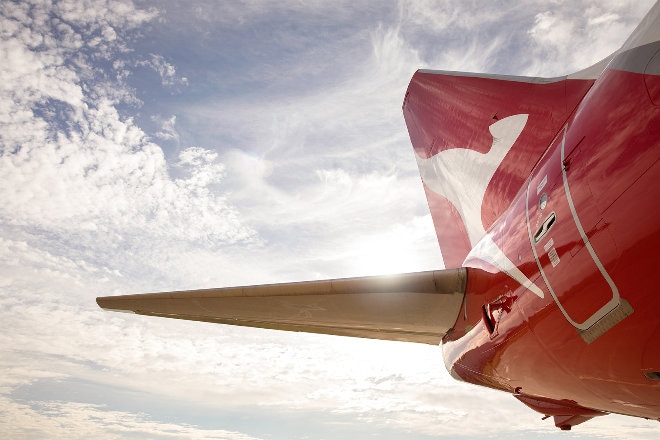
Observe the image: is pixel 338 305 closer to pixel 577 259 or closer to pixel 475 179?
pixel 577 259

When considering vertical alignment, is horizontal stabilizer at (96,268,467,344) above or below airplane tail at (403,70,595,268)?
below

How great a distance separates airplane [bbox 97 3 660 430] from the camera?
7.49ft

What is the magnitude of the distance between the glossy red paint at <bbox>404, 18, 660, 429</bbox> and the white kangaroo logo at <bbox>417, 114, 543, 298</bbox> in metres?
0.08

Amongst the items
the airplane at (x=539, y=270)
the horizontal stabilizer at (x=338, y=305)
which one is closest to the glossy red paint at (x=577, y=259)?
the airplane at (x=539, y=270)

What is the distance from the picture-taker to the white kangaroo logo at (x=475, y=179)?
3743mm

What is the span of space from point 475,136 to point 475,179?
0.50 meters

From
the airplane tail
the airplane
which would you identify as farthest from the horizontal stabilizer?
the airplane tail

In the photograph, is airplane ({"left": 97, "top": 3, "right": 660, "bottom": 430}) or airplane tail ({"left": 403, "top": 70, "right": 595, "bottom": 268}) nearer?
airplane ({"left": 97, "top": 3, "right": 660, "bottom": 430})

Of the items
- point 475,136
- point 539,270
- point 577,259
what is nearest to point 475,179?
point 475,136

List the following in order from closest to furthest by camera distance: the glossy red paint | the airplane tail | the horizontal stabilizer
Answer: the glossy red paint < the horizontal stabilizer < the airplane tail

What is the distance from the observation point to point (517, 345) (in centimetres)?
326

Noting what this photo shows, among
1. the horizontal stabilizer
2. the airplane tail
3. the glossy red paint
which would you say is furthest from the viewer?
the airplane tail

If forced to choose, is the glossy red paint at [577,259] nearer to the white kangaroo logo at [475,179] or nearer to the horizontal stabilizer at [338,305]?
the white kangaroo logo at [475,179]

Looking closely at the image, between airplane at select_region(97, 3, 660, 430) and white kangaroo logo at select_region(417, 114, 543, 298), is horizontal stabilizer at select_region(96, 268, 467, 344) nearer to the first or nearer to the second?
airplane at select_region(97, 3, 660, 430)
